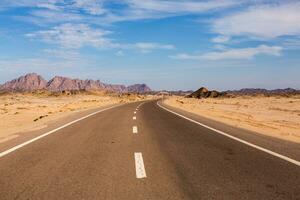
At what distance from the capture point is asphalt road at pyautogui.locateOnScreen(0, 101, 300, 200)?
632 cm

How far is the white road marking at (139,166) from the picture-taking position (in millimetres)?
7736

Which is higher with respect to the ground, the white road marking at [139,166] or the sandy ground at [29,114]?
the white road marking at [139,166]

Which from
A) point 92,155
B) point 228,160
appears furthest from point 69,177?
point 228,160

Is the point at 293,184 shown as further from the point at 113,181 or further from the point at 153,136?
the point at 153,136

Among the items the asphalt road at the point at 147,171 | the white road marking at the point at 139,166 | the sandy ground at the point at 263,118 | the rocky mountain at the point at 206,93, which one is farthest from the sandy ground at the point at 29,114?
the rocky mountain at the point at 206,93

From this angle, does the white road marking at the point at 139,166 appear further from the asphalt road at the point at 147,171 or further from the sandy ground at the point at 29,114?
the sandy ground at the point at 29,114

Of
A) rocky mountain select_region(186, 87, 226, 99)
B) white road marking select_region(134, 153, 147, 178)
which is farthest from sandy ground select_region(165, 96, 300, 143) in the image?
rocky mountain select_region(186, 87, 226, 99)

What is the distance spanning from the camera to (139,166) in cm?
859

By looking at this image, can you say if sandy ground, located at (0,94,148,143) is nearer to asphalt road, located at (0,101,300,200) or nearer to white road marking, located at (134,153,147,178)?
asphalt road, located at (0,101,300,200)

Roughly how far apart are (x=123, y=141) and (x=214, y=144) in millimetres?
2861

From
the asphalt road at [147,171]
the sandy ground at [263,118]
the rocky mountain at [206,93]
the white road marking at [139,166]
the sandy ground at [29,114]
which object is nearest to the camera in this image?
the asphalt road at [147,171]

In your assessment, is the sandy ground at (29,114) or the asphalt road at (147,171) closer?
the asphalt road at (147,171)

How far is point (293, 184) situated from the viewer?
6.80 metres

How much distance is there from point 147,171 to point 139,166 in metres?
0.57
